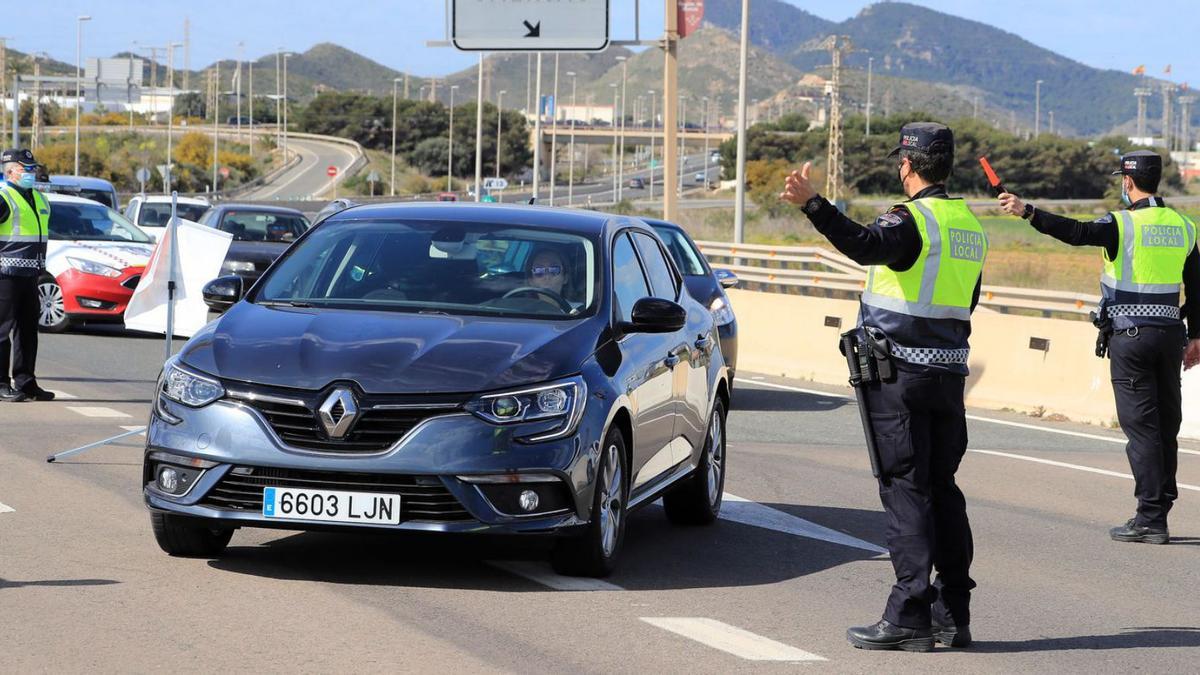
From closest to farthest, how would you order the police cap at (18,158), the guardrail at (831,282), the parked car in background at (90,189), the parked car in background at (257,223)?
the police cap at (18,158) < the parked car in background at (257,223) < the guardrail at (831,282) < the parked car in background at (90,189)

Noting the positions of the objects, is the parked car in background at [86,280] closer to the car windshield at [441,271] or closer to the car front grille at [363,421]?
the car windshield at [441,271]

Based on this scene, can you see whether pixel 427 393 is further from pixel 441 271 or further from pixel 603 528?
pixel 441 271

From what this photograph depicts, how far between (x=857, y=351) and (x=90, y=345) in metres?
15.2

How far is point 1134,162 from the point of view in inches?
382

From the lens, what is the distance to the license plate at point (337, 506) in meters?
7.02

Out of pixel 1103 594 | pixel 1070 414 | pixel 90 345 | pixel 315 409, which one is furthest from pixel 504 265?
pixel 90 345

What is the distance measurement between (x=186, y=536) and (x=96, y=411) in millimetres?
6579

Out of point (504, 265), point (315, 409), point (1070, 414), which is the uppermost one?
point (504, 265)

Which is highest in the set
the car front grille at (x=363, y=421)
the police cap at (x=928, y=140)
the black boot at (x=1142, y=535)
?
the police cap at (x=928, y=140)

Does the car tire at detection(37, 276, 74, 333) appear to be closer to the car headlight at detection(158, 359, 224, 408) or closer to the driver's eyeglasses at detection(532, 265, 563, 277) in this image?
the driver's eyeglasses at detection(532, 265, 563, 277)

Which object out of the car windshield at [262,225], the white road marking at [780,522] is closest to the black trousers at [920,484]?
the white road marking at [780,522]

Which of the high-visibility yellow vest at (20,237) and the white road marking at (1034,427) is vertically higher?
the high-visibility yellow vest at (20,237)

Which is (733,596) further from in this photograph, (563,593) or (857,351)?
(857,351)

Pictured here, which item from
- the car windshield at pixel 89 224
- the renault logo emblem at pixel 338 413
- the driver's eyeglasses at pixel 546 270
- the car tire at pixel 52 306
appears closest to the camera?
the renault logo emblem at pixel 338 413
